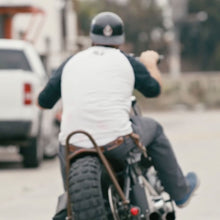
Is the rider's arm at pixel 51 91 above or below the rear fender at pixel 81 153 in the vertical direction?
above

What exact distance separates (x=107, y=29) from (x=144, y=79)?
1.27 feet

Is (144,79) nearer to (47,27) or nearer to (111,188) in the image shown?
(111,188)

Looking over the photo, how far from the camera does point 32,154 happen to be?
1424 centimetres

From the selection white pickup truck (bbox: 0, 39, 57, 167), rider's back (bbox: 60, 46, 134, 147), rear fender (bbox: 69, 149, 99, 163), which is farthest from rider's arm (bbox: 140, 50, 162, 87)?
white pickup truck (bbox: 0, 39, 57, 167)

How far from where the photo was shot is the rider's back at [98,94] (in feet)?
19.2

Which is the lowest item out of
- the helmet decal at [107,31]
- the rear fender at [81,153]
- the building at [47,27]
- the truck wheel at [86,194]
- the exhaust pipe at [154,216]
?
the building at [47,27]

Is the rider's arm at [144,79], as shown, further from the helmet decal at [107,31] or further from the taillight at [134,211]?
the taillight at [134,211]

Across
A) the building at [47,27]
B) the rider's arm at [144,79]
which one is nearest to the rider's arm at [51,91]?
the rider's arm at [144,79]

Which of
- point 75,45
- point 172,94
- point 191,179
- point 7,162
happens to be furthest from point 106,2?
point 191,179

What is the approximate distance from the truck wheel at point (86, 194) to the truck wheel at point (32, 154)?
28.1ft

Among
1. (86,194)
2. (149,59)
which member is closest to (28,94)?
(149,59)

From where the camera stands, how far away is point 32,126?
13.9 metres

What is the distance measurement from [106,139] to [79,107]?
10.4 inches

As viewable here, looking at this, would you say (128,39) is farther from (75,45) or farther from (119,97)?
(119,97)
